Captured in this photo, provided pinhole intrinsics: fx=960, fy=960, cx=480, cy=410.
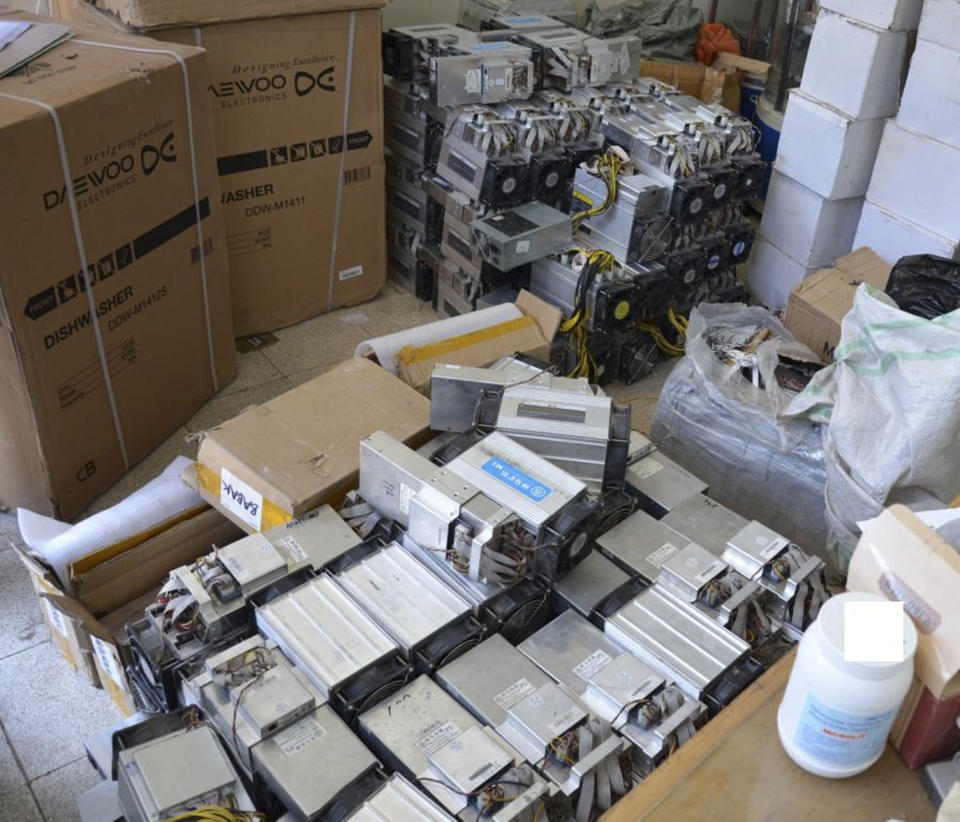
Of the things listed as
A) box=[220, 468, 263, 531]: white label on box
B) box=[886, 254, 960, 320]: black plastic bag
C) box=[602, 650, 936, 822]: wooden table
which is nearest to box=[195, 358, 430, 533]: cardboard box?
box=[220, 468, 263, 531]: white label on box

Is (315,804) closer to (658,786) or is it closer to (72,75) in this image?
(658,786)

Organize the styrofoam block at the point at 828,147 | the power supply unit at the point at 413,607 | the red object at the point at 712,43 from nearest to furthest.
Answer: the power supply unit at the point at 413,607
the styrofoam block at the point at 828,147
the red object at the point at 712,43

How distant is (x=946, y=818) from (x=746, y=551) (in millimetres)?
669

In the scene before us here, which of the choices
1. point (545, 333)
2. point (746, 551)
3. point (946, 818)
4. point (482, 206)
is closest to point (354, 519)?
point (746, 551)

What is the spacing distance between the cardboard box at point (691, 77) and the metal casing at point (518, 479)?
2.99 meters

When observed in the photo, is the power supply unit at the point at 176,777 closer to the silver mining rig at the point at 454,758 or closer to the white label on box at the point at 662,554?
the silver mining rig at the point at 454,758

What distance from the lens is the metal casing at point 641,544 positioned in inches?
64.6

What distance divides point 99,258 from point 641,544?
4.86ft

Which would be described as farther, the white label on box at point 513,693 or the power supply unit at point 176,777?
the white label on box at point 513,693

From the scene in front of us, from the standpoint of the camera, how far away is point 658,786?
115 centimetres

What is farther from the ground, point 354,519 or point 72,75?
point 72,75

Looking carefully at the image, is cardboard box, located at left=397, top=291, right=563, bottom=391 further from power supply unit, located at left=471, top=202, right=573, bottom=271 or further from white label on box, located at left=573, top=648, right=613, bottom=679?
white label on box, located at left=573, top=648, right=613, bottom=679

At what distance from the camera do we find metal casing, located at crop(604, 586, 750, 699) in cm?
144

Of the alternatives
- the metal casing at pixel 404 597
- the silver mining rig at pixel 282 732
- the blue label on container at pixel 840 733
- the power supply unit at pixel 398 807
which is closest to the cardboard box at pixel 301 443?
the metal casing at pixel 404 597
